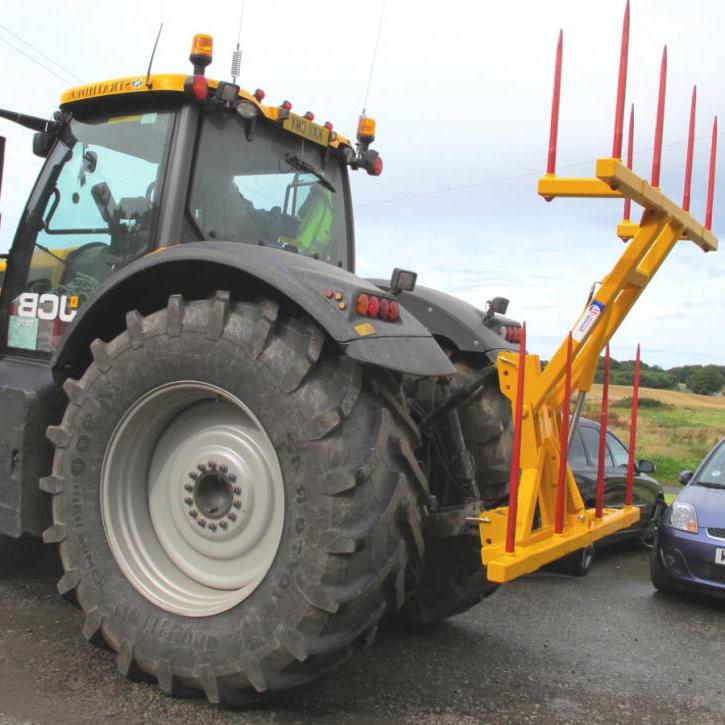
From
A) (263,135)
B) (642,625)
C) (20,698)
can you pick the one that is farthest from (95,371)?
(642,625)

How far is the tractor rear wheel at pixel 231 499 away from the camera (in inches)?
116

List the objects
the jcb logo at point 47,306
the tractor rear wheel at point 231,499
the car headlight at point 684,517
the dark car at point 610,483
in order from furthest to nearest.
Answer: the dark car at point 610,483
the car headlight at point 684,517
the jcb logo at point 47,306
the tractor rear wheel at point 231,499

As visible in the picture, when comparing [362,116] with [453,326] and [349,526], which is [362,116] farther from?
[349,526]

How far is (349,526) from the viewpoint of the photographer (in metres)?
2.94

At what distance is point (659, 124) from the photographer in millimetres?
3643

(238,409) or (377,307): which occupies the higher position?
(377,307)

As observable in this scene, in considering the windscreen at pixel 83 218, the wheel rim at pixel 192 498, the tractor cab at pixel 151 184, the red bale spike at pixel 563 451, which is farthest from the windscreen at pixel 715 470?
the windscreen at pixel 83 218

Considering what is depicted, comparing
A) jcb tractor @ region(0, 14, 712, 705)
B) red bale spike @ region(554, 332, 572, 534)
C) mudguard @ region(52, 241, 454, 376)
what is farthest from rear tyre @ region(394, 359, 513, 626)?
mudguard @ region(52, 241, 454, 376)

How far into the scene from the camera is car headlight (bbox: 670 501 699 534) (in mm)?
6539

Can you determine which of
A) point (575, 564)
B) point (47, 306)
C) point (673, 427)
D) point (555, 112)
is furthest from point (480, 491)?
point (673, 427)

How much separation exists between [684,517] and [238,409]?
4.46 meters

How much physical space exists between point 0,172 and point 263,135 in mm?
1292

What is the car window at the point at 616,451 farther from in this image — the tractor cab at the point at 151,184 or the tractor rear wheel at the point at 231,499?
the tractor rear wheel at the point at 231,499

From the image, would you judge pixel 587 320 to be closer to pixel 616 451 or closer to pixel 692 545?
pixel 692 545
